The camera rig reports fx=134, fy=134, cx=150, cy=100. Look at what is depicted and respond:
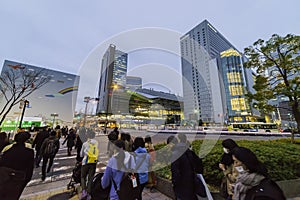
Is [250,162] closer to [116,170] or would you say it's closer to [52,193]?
[116,170]

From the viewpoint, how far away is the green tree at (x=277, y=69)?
26.5ft

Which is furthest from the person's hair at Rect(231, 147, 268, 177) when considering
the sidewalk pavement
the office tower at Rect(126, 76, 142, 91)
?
the office tower at Rect(126, 76, 142, 91)

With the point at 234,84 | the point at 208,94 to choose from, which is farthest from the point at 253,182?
the point at 234,84

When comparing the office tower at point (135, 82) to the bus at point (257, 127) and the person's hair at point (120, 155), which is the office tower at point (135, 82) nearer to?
the person's hair at point (120, 155)

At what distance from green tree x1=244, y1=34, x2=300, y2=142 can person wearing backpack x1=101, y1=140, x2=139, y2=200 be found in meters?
10.1

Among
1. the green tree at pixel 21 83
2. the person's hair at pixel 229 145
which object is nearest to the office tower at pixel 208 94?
the green tree at pixel 21 83

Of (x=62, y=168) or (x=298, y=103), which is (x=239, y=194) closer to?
(x=62, y=168)

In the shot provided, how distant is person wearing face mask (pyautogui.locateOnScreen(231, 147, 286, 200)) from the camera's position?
1.16m

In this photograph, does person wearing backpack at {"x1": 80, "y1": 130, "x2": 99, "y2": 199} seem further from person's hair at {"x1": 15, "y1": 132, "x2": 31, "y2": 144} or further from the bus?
the bus

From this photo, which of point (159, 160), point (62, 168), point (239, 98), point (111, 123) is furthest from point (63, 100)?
point (239, 98)

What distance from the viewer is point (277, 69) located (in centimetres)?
898

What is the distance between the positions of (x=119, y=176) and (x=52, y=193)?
Result: 123 inches

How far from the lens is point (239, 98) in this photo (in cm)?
5209

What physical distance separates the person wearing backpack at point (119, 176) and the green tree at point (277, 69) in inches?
398
